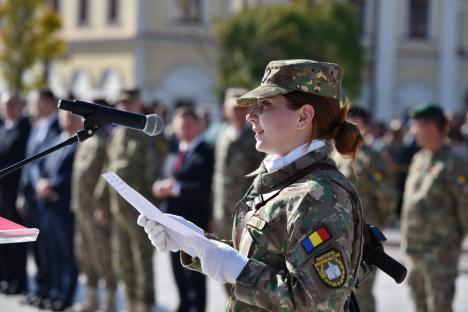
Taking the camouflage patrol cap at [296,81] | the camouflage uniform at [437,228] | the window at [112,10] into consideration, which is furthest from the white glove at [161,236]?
the window at [112,10]

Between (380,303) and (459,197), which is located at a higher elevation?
(459,197)

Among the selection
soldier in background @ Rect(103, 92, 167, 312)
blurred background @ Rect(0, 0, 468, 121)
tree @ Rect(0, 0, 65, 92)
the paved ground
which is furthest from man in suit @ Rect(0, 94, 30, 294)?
blurred background @ Rect(0, 0, 468, 121)

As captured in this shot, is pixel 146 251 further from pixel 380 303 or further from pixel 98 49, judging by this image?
pixel 98 49

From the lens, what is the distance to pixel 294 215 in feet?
11.7

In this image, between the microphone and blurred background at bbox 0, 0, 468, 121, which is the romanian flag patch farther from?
blurred background at bbox 0, 0, 468, 121

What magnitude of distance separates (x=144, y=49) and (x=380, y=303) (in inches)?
1183

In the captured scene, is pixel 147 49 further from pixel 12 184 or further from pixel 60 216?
pixel 60 216

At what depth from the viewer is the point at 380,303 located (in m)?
10.6

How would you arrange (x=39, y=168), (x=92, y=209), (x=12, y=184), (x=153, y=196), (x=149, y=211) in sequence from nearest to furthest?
(x=149, y=211) < (x=153, y=196) < (x=92, y=209) < (x=39, y=168) < (x=12, y=184)

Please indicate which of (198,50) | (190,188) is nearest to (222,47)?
(198,50)

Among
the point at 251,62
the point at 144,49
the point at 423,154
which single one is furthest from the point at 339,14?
the point at 423,154

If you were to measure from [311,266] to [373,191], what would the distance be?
15.2 feet

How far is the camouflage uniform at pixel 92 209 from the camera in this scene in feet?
31.5

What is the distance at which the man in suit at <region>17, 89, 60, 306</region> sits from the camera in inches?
404
